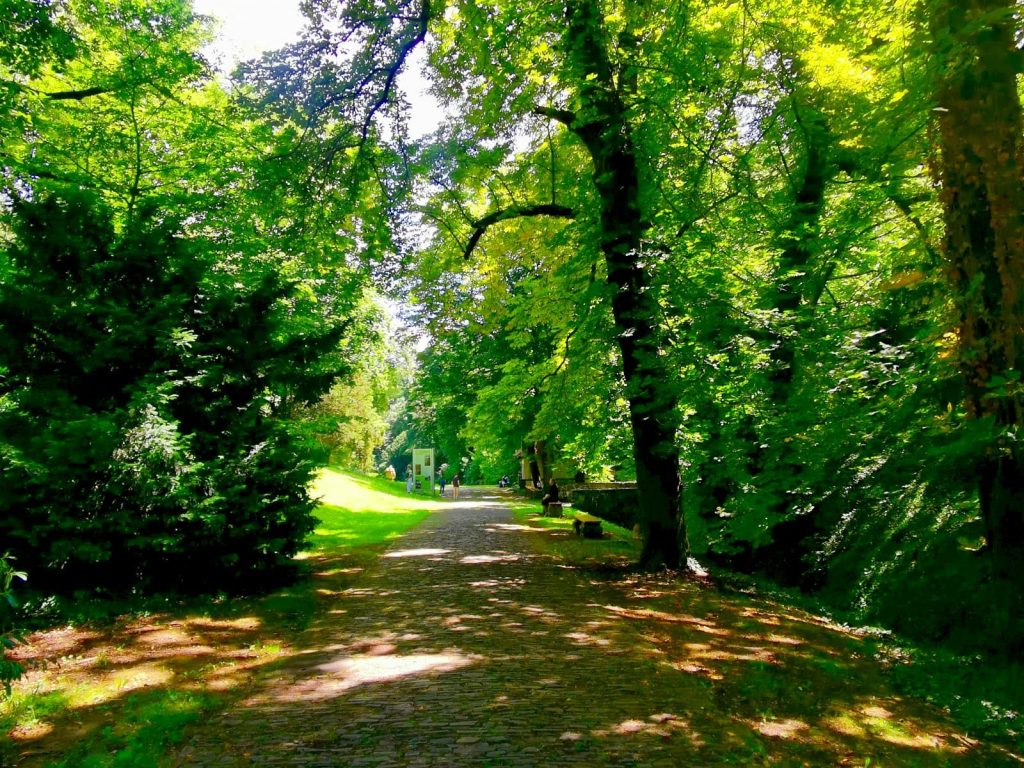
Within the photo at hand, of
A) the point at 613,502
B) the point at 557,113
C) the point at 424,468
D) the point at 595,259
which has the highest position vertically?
the point at 557,113

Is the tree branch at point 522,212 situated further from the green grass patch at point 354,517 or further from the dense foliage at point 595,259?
the green grass patch at point 354,517

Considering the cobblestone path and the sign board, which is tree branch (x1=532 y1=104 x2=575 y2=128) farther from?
the sign board

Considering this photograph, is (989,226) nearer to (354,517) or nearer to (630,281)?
(630,281)

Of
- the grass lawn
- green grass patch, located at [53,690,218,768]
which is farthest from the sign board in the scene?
green grass patch, located at [53,690,218,768]

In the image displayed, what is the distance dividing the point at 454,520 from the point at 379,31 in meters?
16.0

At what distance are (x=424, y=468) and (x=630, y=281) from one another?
39.1 m

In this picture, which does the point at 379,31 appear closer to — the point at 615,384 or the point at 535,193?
the point at 535,193

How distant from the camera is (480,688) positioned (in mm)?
5414

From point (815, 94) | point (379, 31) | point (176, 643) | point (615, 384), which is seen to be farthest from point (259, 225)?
point (815, 94)

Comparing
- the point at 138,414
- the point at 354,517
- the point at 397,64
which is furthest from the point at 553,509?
the point at 138,414

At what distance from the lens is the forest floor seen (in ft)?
14.3

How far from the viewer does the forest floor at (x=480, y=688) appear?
172 inches

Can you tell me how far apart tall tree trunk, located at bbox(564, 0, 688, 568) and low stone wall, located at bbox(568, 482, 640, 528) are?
11093mm

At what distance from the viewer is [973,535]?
28.5 feet
